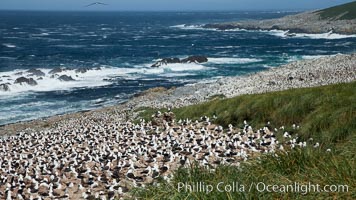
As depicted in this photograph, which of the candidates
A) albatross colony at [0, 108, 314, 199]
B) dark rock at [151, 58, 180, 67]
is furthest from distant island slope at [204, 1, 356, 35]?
albatross colony at [0, 108, 314, 199]

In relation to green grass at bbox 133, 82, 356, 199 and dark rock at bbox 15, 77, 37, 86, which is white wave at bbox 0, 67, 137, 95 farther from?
green grass at bbox 133, 82, 356, 199

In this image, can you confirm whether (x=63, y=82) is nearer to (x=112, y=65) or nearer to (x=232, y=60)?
(x=112, y=65)

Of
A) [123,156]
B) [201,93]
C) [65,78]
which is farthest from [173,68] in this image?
[123,156]

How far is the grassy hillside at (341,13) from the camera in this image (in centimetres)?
13000

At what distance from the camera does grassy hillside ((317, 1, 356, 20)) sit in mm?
130000

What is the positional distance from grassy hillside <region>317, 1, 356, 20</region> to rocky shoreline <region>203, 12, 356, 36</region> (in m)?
1.97

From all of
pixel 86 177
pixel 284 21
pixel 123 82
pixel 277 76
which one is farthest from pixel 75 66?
pixel 284 21

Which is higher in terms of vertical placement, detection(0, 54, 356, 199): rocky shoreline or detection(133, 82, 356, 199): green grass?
detection(133, 82, 356, 199): green grass

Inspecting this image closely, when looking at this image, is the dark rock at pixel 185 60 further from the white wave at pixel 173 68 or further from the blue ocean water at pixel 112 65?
the blue ocean water at pixel 112 65

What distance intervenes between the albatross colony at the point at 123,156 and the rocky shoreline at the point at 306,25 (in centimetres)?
10019

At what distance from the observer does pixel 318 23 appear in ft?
429

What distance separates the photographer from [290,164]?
8078 mm

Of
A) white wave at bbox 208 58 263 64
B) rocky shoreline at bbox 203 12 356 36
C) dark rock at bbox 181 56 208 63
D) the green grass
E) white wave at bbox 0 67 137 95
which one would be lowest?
white wave at bbox 0 67 137 95

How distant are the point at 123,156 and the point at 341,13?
134m
